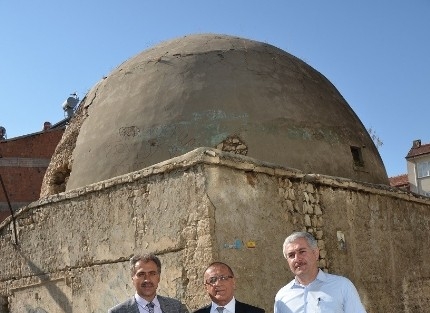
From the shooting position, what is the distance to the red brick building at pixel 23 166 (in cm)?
2053

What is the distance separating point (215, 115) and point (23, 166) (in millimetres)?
14981

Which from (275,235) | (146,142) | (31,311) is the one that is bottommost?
(31,311)

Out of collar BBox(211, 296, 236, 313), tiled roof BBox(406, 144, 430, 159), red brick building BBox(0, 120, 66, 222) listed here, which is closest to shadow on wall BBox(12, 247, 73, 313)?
collar BBox(211, 296, 236, 313)

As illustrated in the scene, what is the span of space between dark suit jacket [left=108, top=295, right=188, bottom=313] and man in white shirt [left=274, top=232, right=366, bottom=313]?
2.47 ft

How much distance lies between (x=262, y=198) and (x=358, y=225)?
76.8 inches

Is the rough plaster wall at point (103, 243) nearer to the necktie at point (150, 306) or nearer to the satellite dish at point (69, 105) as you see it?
the necktie at point (150, 306)

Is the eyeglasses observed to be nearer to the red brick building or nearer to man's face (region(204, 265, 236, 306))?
man's face (region(204, 265, 236, 306))

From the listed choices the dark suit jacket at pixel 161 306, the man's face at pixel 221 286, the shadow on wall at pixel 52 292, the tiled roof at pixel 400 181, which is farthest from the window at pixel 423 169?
the man's face at pixel 221 286

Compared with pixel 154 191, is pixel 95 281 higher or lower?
lower

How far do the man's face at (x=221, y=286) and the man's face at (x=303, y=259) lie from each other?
45 centimetres

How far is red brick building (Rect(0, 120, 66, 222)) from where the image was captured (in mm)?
20531

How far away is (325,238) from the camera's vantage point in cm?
720

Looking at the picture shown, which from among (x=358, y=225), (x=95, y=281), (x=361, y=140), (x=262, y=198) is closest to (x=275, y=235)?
(x=262, y=198)

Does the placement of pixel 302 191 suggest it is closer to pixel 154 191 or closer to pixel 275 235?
pixel 275 235
